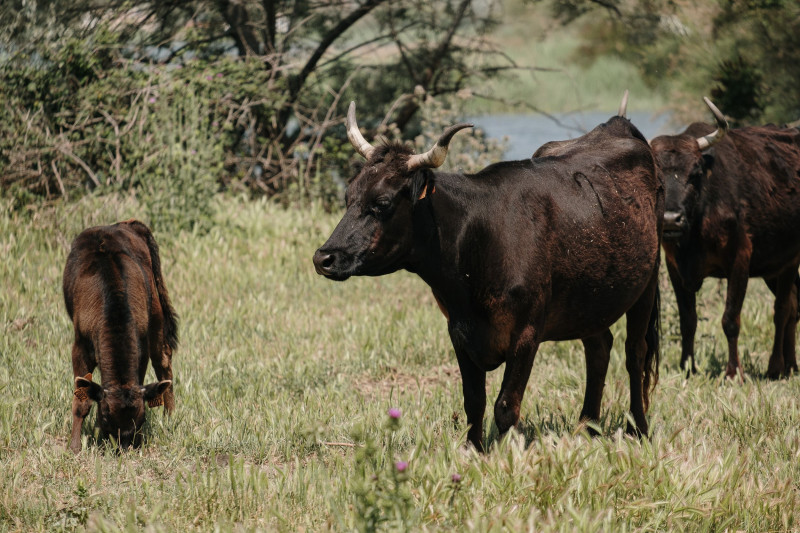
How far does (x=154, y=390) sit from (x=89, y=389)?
1.21ft

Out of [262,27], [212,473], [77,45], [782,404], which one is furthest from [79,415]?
[262,27]

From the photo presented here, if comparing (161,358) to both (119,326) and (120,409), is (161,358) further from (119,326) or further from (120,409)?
(120,409)

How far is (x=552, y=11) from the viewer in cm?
1412

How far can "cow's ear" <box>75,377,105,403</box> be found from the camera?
18.3 ft

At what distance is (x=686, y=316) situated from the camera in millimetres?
7703

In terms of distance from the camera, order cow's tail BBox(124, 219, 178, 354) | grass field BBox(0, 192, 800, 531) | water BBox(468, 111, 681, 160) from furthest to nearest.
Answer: water BBox(468, 111, 681, 160), cow's tail BBox(124, 219, 178, 354), grass field BBox(0, 192, 800, 531)

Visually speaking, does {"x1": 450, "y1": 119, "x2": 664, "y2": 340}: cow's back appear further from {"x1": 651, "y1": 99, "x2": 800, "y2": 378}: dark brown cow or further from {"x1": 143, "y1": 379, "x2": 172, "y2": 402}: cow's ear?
{"x1": 143, "y1": 379, "x2": 172, "y2": 402}: cow's ear

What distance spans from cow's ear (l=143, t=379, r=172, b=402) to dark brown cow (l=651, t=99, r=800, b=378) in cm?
376

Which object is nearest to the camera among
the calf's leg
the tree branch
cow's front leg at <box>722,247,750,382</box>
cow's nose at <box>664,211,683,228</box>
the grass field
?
the grass field

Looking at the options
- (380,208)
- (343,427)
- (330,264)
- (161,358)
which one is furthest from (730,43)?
(330,264)

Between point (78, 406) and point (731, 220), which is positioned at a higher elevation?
point (731, 220)

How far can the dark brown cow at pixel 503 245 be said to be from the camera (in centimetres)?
489

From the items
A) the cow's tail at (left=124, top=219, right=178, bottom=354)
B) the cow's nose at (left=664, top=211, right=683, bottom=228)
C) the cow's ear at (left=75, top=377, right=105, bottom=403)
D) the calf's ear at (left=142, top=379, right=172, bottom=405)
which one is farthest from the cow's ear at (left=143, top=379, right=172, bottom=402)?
the cow's nose at (left=664, top=211, right=683, bottom=228)

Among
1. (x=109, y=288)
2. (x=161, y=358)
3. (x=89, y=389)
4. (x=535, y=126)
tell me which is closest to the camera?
(x=89, y=389)
